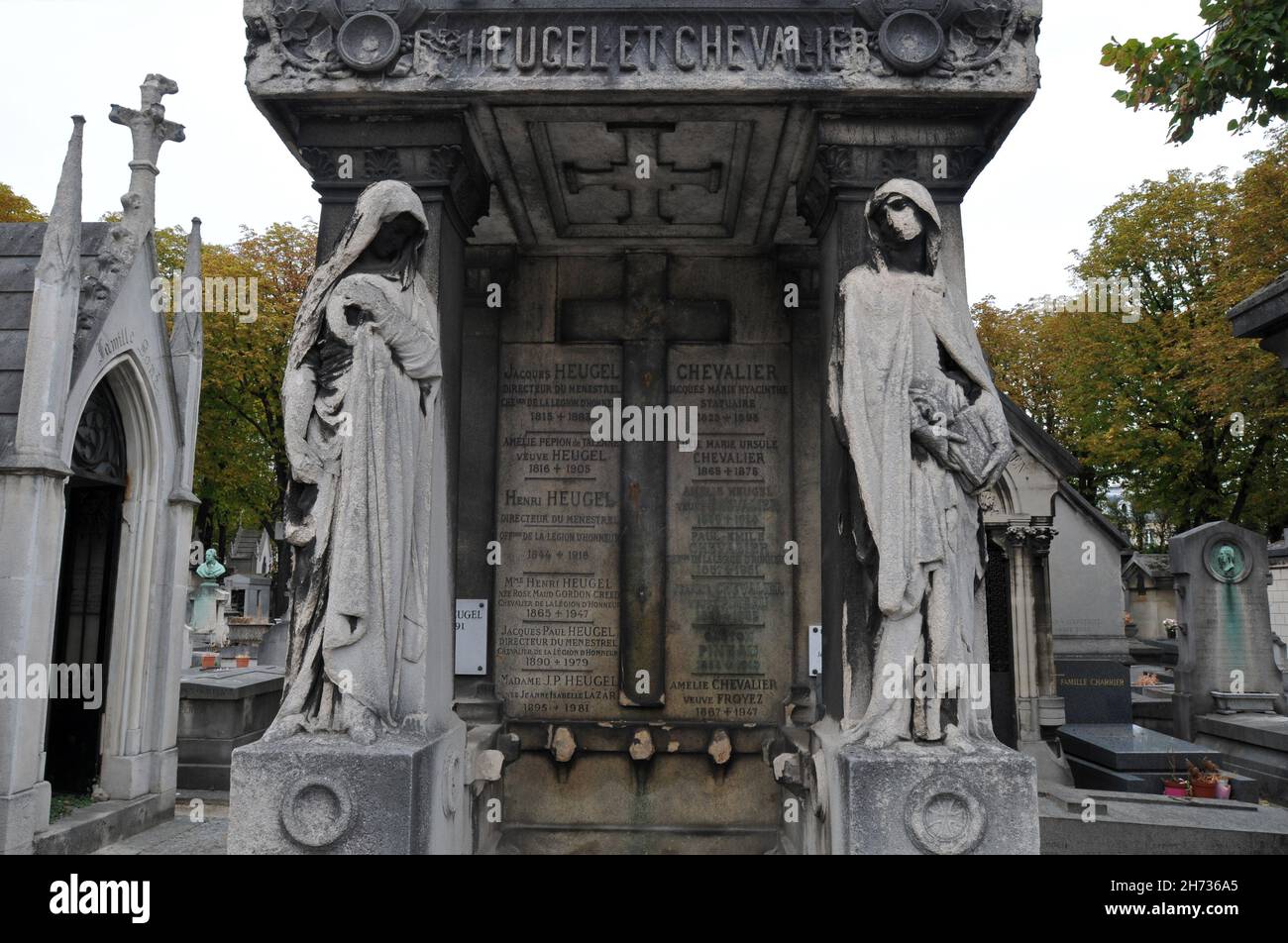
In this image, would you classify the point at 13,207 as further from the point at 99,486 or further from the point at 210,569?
the point at 99,486

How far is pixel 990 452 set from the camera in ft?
15.5

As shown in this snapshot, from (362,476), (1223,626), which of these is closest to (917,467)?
(362,476)

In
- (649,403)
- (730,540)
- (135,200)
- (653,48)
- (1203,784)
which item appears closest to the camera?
(653,48)

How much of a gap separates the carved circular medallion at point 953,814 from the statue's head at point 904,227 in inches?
101

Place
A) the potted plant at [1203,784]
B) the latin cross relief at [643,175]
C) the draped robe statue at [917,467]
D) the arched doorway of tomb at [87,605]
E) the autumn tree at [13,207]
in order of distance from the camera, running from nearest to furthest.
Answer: the draped robe statue at [917,467] < the latin cross relief at [643,175] < the arched doorway of tomb at [87,605] < the potted plant at [1203,784] < the autumn tree at [13,207]

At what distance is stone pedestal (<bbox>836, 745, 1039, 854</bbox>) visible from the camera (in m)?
4.49

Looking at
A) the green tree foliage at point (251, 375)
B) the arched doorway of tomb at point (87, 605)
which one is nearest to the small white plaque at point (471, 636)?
the arched doorway of tomb at point (87, 605)

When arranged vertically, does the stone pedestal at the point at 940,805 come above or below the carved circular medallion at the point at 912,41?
below

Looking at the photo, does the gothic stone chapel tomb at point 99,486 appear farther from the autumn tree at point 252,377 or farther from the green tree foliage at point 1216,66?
the autumn tree at point 252,377

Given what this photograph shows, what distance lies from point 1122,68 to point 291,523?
8699mm

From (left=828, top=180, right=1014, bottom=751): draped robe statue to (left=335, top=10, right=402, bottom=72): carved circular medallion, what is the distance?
2.65m

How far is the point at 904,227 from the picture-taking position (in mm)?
4875

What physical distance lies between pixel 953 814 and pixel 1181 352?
26086mm

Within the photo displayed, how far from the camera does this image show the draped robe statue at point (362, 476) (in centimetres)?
465
